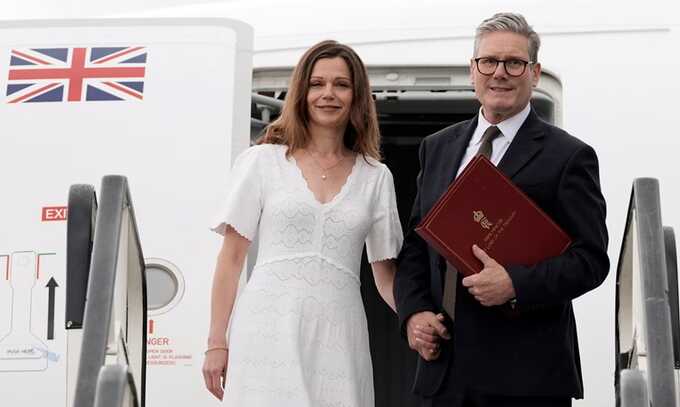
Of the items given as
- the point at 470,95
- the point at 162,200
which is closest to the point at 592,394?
the point at 470,95

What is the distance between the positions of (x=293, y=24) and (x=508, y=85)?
8.46ft

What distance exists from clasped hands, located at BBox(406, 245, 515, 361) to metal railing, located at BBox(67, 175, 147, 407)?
0.85m

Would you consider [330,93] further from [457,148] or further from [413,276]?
[413,276]

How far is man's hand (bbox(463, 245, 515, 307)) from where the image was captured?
4023 millimetres

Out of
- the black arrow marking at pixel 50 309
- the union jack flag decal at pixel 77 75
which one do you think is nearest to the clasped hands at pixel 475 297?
the black arrow marking at pixel 50 309

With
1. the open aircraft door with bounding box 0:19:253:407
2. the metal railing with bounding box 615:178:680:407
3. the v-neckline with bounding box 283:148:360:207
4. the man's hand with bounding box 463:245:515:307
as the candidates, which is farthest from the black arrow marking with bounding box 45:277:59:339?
the metal railing with bounding box 615:178:680:407

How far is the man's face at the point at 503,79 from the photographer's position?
13.8ft

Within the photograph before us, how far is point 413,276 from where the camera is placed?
4.34 metres

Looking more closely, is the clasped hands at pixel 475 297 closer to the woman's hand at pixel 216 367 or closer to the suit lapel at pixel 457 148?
the suit lapel at pixel 457 148

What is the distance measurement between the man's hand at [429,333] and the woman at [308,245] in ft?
0.95

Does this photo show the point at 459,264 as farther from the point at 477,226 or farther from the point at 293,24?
the point at 293,24

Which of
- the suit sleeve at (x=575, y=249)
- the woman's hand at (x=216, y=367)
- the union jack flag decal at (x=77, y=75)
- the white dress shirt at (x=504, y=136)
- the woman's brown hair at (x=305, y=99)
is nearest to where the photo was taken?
the suit sleeve at (x=575, y=249)

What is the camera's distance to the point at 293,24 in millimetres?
6645

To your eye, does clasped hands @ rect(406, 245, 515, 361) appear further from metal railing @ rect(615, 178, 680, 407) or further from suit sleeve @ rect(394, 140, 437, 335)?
metal railing @ rect(615, 178, 680, 407)
